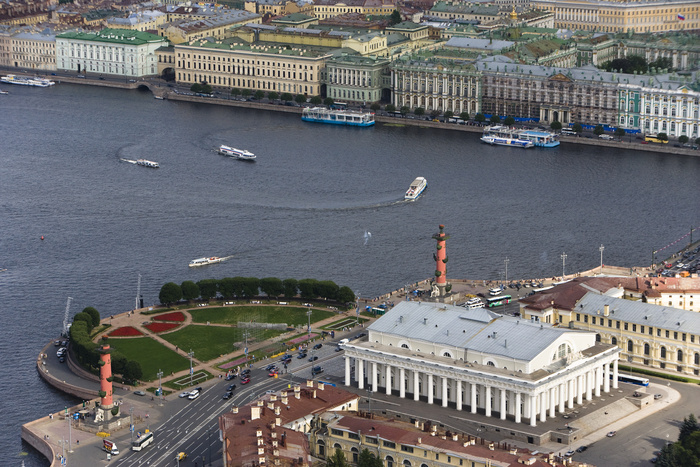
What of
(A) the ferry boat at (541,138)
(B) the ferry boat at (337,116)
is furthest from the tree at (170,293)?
(B) the ferry boat at (337,116)

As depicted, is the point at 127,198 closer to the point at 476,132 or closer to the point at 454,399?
the point at 476,132

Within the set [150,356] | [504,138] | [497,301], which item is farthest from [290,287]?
[504,138]

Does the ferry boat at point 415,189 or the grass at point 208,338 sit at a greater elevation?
the ferry boat at point 415,189

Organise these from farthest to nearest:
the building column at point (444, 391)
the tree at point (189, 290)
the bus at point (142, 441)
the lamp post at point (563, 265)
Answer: the lamp post at point (563, 265) → the tree at point (189, 290) → the building column at point (444, 391) → the bus at point (142, 441)

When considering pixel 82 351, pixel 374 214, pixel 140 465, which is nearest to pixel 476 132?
pixel 374 214

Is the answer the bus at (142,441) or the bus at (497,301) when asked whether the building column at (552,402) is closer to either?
the bus at (497,301)

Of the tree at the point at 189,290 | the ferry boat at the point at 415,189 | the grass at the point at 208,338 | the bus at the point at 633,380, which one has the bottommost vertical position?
the bus at the point at 633,380

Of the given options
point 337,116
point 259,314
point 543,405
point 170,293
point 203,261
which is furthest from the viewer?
point 337,116

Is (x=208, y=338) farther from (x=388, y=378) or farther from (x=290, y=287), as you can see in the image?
(x=388, y=378)
